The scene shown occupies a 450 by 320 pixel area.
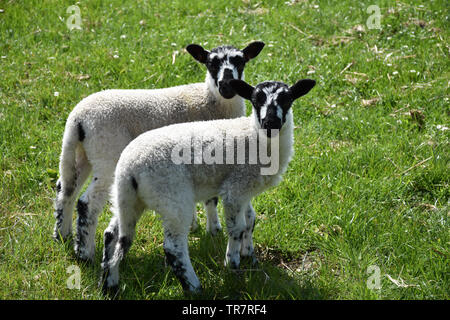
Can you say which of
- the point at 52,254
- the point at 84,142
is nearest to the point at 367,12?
the point at 84,142

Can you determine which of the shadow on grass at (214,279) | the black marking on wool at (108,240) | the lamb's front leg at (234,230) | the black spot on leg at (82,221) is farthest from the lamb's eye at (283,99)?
the black spot on leg at (82,221)

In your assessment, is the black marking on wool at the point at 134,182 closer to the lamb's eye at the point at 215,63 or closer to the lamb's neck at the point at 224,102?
the lamb's neck at the point at 224,102

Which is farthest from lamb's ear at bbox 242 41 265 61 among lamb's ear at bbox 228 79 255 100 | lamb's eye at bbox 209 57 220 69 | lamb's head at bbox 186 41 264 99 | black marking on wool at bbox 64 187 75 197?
black marking on wool at bbox 64 187 75 197

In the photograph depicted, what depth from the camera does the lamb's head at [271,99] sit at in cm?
387

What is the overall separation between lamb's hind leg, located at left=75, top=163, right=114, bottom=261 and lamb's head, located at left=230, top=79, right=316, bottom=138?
128cm

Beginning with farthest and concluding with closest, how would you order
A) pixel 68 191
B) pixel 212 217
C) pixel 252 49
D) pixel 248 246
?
pixel 252 49 < pixel 212 217 < pixel 68 191 < pixel 248 246

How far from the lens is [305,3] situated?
873cm

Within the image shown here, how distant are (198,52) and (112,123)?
1.39 metres

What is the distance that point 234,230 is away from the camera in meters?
4.00

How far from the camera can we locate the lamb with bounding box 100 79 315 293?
3607 mm

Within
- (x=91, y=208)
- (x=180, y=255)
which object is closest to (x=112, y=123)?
(x=91, y=208)

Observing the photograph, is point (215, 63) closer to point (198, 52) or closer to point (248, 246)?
point (198, 52)

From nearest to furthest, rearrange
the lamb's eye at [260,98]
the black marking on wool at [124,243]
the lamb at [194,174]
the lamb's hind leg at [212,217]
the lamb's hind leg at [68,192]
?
the lamb at [194,174], the black marking on wool at [124,243], the lamb's eye at [260,98], the lamb's hind leg at [68,192], the lamb's hind leg at [212,217]

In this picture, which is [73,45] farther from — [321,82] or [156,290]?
[156,290]
